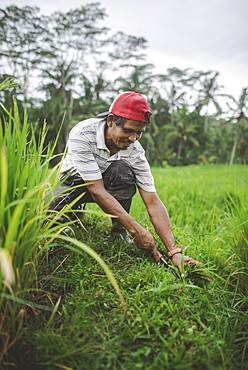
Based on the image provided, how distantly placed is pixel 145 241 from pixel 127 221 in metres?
0.18

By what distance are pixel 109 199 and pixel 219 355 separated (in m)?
1.01

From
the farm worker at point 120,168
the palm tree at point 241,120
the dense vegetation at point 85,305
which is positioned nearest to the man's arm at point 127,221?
the farm worker at point 120,168

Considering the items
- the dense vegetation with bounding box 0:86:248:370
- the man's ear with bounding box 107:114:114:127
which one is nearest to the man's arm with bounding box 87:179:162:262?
the dense vegetation with bounding box 0:86:248:370

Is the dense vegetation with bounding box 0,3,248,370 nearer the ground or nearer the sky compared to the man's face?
nearer the ground

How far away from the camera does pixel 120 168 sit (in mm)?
2062

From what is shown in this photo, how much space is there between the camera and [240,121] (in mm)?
26578

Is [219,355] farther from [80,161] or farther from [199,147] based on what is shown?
[199,147]

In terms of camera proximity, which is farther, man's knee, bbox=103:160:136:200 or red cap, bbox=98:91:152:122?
man's knee, bbox=103:160:136:200

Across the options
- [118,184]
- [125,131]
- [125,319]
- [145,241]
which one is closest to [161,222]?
[145,241]

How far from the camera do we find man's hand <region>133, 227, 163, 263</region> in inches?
67.4

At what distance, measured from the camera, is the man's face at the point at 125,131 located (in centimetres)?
170

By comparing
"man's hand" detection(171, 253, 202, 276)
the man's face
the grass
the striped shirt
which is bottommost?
the grass

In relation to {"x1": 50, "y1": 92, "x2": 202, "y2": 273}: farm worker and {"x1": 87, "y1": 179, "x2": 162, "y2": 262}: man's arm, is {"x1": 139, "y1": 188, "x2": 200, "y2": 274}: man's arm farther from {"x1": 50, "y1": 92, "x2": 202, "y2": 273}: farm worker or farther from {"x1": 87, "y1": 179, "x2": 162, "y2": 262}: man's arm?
{"x1": 87, "y1": 179, "x2": 162, "y2": 262}: man's arm

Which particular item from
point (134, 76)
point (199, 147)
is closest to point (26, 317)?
point (134, 76)
